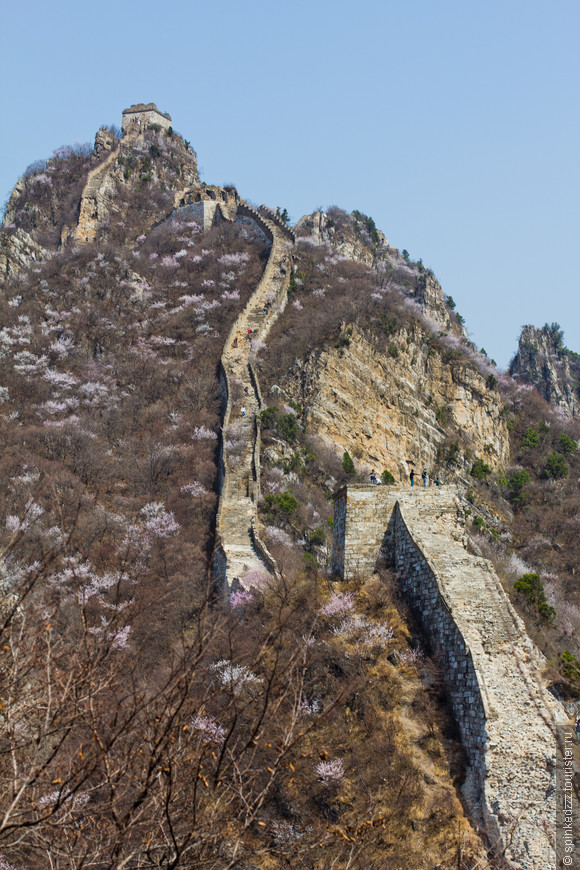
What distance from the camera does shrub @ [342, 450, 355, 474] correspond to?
3678cm

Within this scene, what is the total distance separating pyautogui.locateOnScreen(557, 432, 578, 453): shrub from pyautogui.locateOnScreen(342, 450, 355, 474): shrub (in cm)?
1662

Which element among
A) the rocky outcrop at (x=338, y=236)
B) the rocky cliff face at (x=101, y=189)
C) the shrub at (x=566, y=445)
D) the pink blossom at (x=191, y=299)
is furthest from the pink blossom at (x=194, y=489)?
the rocky outcrop at (x=338, y=236)

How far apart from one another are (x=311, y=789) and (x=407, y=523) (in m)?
7.32

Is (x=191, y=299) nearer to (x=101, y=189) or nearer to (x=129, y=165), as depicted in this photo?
(x=101, y=189)

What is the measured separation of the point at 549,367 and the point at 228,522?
42.4m

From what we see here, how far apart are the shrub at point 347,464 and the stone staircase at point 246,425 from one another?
4247 mm

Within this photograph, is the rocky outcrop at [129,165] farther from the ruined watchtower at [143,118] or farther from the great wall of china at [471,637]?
the great wall of china at [471,637]

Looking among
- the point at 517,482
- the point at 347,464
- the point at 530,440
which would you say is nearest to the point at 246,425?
the point at 347,464

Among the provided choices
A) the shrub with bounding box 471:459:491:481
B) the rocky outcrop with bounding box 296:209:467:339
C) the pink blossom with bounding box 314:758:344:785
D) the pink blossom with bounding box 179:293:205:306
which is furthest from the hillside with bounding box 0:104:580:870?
the rocky outcrop with bounding box 296:209:467:339

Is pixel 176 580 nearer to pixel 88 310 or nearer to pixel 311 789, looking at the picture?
pixel 311 789

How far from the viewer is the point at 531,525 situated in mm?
40594

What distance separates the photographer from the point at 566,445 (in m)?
47.7

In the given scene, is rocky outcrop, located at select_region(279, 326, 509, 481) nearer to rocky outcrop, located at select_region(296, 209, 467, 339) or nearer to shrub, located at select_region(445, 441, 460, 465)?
shrub, located at select_region(445, 441, 460, 465)

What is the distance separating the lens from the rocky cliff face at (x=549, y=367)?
63.0m
